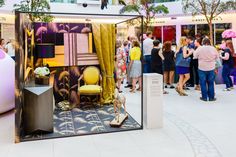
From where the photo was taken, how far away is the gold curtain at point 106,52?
6.70m

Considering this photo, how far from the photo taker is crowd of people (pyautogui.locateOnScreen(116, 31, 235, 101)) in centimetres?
693

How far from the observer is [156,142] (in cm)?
418

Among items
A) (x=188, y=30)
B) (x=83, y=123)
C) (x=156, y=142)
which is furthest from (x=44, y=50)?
(x=188, y=30)

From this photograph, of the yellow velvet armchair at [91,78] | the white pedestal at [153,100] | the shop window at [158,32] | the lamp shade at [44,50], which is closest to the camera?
the white pedestal at [153,100]

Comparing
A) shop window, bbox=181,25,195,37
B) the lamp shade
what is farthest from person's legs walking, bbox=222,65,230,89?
shop window, bbox=181,25,195,37

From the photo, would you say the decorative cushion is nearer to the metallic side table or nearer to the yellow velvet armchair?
the yellow velvet armchair

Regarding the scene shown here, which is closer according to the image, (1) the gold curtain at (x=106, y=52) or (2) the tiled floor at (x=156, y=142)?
(2) the tiled floor at (x=156, y=142)

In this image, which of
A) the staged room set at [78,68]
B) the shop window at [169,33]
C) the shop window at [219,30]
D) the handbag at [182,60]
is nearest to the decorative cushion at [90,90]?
the staged room set at [78,68]

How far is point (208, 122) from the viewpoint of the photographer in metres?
5.20

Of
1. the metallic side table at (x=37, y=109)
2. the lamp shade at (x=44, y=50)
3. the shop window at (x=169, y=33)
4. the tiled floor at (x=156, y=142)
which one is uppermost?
the shop window at (x=169, y=33)

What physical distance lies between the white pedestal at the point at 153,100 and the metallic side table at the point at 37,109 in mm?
1558

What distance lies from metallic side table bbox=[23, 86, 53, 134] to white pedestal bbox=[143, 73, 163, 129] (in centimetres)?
156

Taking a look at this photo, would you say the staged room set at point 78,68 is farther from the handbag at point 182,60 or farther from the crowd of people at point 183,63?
the handbag at point 182,60

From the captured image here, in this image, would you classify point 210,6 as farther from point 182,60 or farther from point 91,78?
point 91,78
